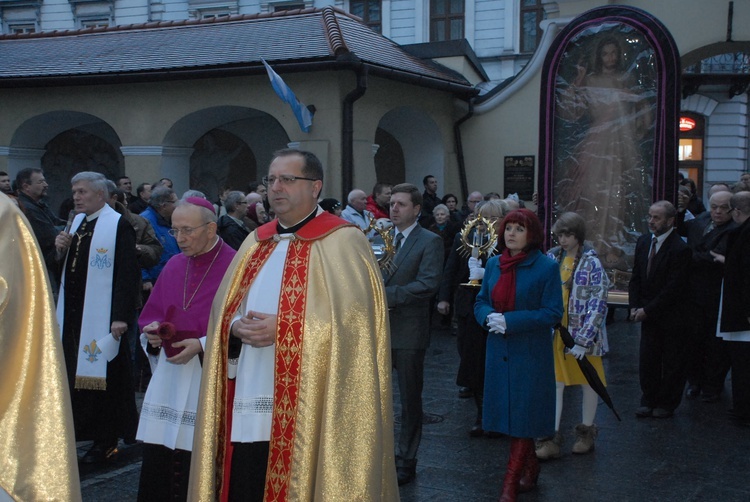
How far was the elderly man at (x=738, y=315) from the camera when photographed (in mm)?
7254

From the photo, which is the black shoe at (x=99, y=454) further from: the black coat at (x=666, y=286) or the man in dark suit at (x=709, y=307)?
the man in dark suit at (x=709, y=307)

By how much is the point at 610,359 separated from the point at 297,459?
6.96m

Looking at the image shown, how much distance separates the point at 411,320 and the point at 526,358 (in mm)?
843

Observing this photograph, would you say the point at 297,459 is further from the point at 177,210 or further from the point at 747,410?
the point at 747,410

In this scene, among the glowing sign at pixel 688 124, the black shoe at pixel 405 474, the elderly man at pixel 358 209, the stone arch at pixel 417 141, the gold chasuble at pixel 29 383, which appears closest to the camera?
the gold chasuble at pixel 29 383

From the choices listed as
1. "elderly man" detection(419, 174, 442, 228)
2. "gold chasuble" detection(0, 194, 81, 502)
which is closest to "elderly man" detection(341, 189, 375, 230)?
"elderly man" detection(419, 174, 442, 228)

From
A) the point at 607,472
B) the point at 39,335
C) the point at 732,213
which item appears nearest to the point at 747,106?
the point at 732,213

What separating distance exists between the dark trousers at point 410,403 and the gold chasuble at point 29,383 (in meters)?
3.09

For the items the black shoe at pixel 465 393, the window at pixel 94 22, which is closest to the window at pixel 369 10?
the window at pixel 94 22

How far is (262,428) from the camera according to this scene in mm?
3855

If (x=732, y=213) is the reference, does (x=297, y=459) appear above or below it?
below

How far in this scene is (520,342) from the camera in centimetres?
527

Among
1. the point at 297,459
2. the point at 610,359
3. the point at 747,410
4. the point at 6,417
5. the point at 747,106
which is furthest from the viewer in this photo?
the point at 747,106

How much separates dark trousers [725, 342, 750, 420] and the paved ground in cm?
18
